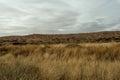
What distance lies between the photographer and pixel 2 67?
5031 millimetres

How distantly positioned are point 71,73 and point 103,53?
16.5 feet

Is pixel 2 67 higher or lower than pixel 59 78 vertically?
higher

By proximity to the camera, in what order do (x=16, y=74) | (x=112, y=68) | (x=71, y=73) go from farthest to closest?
(x=112, y=68), (x=71, y=73), (x=16, y=74)

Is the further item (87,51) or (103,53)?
(87,51)

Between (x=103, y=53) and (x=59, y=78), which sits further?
(x=103, y=53)

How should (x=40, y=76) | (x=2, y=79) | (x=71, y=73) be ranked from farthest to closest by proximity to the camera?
(x=71, y=73)
(x=40, y=76)
(x=2, y=79)

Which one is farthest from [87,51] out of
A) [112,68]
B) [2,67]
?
[2,67]

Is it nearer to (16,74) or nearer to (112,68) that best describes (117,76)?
(112,68)

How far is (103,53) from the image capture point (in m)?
9.98

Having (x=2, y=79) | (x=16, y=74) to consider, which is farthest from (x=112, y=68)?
(x=2, y=79)

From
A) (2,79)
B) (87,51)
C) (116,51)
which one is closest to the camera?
(2,79)

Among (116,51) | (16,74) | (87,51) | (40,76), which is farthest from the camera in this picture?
(87,51)

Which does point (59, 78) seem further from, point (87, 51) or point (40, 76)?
point (87, 51)

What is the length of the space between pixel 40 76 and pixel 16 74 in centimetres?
69
